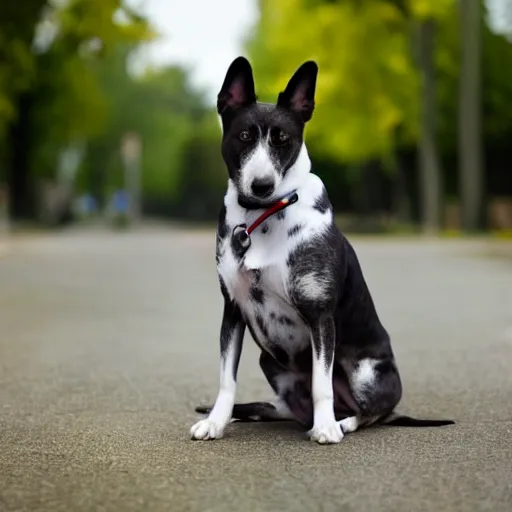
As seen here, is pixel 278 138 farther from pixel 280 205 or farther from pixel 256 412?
pixel 256 412

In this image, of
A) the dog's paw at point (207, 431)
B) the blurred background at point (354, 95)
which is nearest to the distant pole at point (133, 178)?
the blurred background at point (354, 95)

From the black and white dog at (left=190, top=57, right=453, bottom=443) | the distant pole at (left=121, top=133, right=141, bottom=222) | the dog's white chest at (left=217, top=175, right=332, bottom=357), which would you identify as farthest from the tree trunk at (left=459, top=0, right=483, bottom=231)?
the dog's white chest at (left=217, top=175, right=332, bottom=357)

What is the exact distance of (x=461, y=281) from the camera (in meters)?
15.5

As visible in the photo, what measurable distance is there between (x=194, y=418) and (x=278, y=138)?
177 cm

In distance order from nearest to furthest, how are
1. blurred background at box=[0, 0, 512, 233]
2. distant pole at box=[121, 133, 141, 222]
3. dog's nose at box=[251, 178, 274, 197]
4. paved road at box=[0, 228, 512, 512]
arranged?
paved road at box=[0, 228, 512, 512], dog's nose at box=[251, 178, 274, 197], blurred background at box=[0, 0, 512, 233], distant pole at box=[121, 133, 141, 222]

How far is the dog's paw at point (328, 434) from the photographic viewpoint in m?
5.08

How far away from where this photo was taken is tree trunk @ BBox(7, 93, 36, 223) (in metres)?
41.5

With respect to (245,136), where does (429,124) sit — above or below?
below

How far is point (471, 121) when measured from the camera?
1185 inches

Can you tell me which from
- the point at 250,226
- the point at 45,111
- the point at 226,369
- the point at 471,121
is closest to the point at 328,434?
the point at 226,369

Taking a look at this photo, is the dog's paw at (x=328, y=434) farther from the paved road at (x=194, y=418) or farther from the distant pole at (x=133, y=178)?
the distant pole at (x=133, y=178)

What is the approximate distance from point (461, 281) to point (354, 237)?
1486 centimetres

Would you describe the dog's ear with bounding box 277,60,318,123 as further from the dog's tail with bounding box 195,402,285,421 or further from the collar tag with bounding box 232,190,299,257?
the dog's tail with bounding box 195,402,285,421

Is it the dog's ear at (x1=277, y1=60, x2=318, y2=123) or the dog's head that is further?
the dog's ear at (x1=277, y1=60, x2=318, y2=123)
